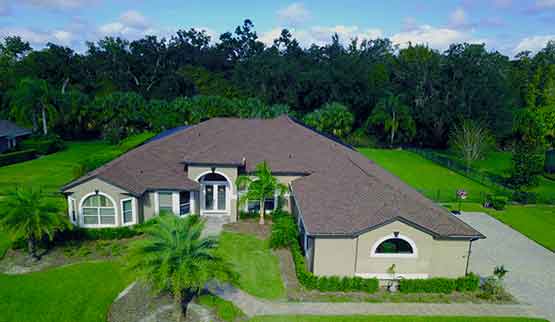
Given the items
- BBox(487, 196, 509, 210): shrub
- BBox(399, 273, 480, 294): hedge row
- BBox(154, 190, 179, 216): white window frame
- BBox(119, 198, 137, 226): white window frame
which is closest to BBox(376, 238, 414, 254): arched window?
BBox(399, 273, 480, 294): hedge row

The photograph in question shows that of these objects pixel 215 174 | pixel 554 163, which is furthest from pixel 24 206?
pixel 554 163

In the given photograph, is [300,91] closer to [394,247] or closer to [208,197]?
[208,197]

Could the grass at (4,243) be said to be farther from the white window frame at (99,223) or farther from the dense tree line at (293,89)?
the dense tree line at (293,89)

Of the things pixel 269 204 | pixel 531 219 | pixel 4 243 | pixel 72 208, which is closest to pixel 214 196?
pixel 269 204

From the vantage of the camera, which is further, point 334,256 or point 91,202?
point 91,202

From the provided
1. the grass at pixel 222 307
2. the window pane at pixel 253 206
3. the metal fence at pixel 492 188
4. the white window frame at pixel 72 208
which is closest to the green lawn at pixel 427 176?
the metal fence at pixel 492 188
